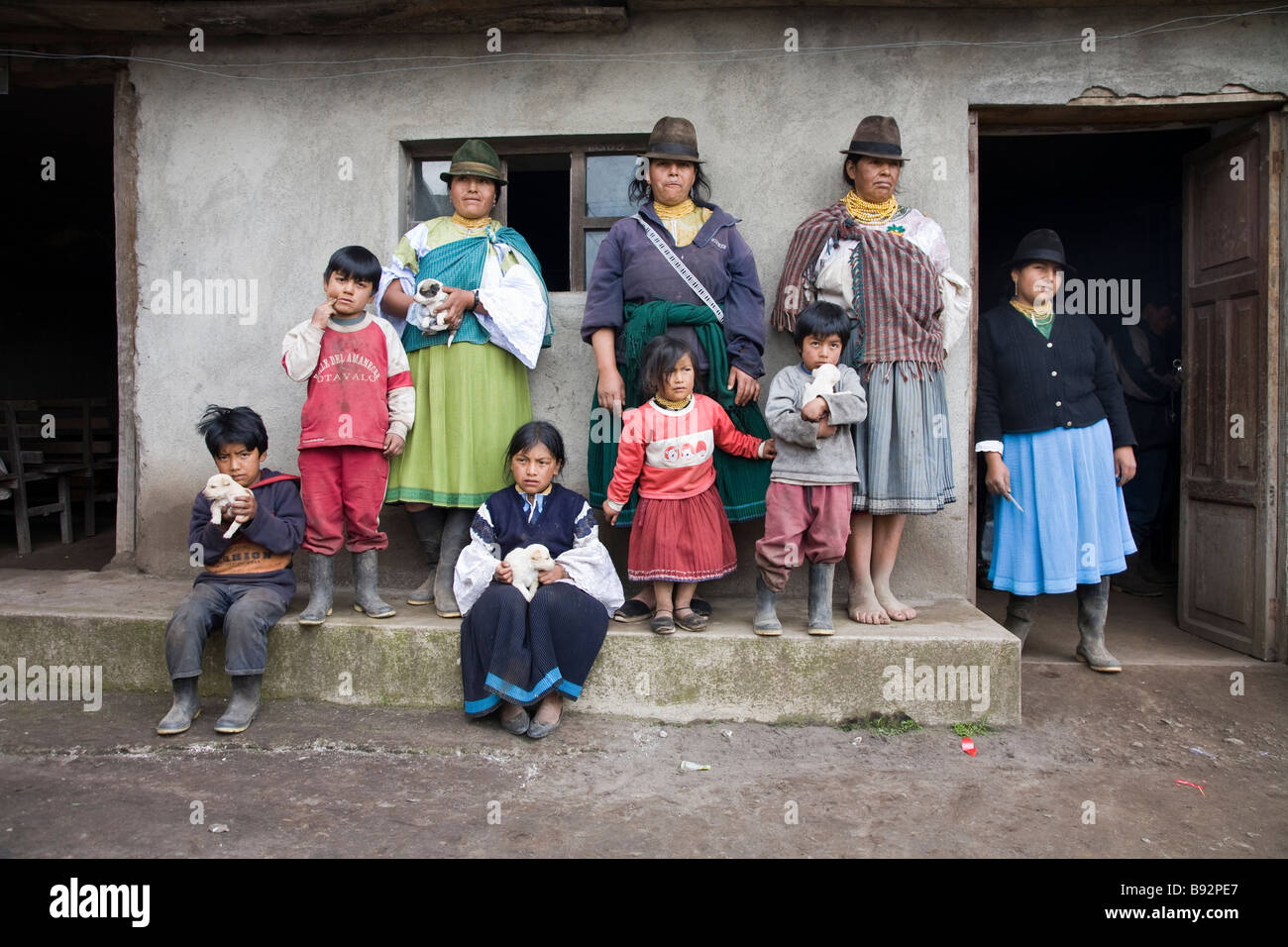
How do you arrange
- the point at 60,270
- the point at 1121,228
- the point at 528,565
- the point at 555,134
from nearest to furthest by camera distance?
1. the point at 528,565
2. the point at 555,134
3. the point at 1121,228
4. the point at 60,270

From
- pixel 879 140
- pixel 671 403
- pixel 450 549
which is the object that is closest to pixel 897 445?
pixel 671 403

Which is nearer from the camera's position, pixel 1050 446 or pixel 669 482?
pixel 669 482

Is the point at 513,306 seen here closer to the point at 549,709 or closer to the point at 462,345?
the point at 462,345

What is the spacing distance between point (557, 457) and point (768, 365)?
1267 mm

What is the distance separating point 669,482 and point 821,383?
73 centimetres

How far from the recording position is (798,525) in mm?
3625

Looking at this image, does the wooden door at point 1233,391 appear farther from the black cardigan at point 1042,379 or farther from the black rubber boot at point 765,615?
the black rubber boot at point 765,615

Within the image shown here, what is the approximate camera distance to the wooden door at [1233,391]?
427 centimetres

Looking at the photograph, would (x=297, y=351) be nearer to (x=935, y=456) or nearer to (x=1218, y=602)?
(x=935, y=456)

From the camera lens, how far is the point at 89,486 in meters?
6.97

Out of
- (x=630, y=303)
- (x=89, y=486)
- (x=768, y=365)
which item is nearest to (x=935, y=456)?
(x=768, y=365)

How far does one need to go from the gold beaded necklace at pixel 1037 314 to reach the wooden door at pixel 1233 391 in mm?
1074

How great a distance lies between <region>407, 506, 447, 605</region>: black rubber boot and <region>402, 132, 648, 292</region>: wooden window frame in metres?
1.34

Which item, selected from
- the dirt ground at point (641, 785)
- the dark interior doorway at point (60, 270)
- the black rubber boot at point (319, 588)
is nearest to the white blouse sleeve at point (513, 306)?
the black rubber boot at point (319, 588)
